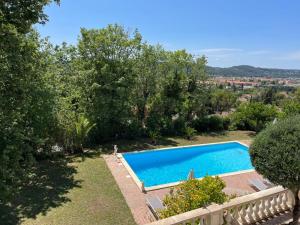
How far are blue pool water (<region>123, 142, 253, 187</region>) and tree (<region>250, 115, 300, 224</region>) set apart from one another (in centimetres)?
994

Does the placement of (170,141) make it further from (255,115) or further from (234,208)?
(234,208)

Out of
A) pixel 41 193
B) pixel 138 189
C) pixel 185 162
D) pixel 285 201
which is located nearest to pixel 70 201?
pixel 41 193

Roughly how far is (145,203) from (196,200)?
5.30 metres

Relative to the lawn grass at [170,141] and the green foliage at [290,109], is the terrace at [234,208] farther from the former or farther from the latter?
the green foliage at [290,109]

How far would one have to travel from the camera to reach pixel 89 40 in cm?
2008

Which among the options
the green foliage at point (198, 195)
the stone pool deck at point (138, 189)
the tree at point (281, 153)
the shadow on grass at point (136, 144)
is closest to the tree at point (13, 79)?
the green foliage at point (198, 195)

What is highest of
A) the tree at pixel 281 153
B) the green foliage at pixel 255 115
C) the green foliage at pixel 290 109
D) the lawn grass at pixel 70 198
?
the tree at pixel 281 153

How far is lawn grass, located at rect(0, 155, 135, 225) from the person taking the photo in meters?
9.62

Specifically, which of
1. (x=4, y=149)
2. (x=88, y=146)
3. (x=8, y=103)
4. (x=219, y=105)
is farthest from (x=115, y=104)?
(x=219, y=105)

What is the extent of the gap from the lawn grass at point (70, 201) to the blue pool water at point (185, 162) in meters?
3.30

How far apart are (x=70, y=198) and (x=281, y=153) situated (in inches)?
359

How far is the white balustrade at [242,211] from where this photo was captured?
5.69 meters

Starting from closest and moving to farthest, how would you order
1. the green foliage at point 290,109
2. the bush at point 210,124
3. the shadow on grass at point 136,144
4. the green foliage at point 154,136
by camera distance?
the shadow on grass at point 136,144 → the green foliage at point 154,136 → the green foliage at point 290,109 → the bush at point 210,124

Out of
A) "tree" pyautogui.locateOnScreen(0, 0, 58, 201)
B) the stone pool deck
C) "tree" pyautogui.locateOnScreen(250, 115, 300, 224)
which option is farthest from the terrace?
"tree" pyautogui.locateOnScreen(0, 0, 58, 201)
